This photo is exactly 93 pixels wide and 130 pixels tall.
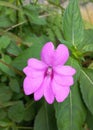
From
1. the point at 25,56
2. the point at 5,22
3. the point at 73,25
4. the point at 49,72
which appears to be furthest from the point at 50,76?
the point at 5,22

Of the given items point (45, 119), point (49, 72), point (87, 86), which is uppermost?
point (49, 72)

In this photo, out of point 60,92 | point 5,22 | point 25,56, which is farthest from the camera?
point 5,22

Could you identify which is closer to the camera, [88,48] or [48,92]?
[48,92]

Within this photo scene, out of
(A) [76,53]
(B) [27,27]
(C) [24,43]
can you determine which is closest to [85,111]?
(A) [76,53]

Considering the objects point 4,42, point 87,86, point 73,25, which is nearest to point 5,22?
point 4,42

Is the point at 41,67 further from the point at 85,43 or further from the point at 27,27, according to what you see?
the point at 27,27

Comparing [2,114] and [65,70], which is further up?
[65,70]

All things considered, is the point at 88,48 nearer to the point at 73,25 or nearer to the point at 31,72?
the point at 73,25

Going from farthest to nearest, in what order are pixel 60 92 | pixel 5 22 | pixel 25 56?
1. pixel 5 22
2. pixel 25 56
3. pixel 60 92
